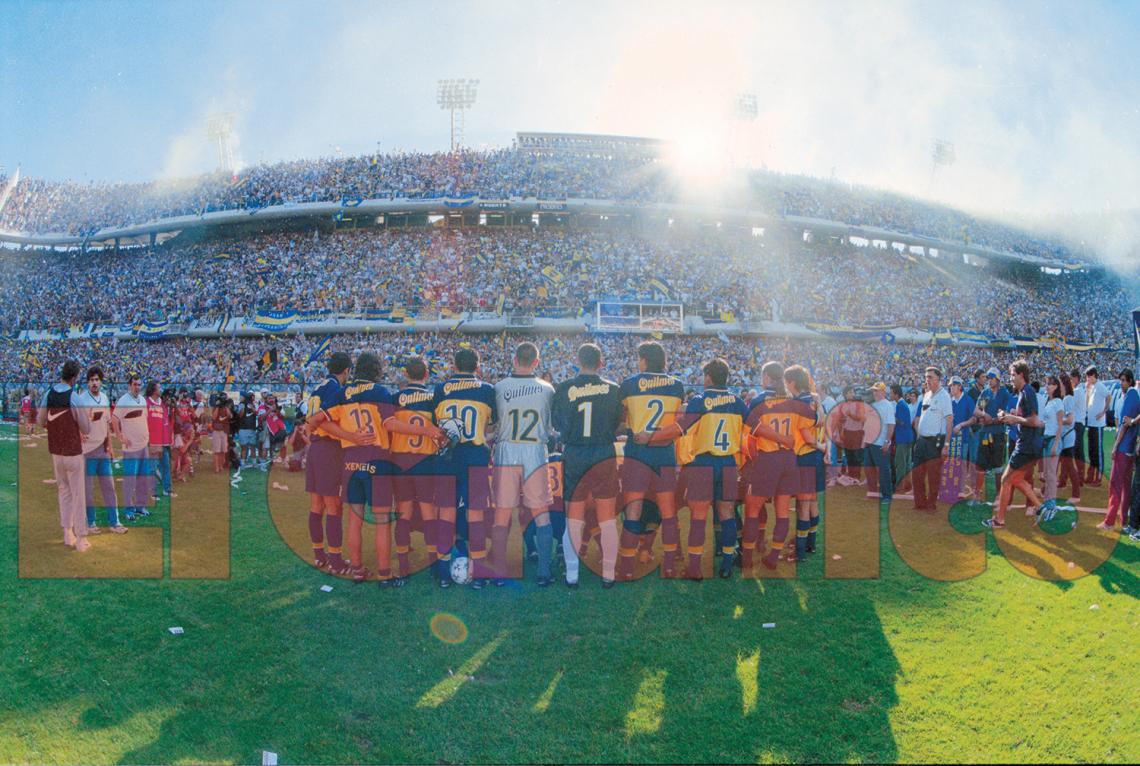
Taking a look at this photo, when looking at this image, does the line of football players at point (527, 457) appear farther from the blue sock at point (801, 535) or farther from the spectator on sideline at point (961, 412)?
the spectator on sideline at point (961, 412)

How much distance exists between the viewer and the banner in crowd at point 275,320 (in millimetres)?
34375

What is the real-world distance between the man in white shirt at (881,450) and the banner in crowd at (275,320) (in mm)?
30598

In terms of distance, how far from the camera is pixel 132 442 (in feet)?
30.6

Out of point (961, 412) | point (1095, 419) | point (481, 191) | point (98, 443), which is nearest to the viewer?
point (98, 443)

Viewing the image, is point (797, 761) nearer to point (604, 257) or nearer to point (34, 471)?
point (34, 471)

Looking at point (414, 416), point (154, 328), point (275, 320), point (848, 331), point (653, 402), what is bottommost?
point (414, 416)

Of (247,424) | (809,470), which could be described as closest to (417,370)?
(809,470)

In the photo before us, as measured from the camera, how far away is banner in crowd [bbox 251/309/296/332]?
34375 mm

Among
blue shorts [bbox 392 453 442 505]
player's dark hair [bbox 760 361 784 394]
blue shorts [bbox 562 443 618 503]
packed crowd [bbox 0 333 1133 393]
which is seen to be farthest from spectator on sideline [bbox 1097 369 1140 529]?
packed crowd [bbox 0 333 1133 393]

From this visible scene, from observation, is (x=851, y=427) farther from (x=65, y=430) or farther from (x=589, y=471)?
(x=65, y=430)

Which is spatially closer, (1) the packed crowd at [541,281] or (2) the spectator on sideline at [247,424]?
(2) the spectator on sideline at [247,424]

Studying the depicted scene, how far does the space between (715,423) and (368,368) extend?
3.44 meters

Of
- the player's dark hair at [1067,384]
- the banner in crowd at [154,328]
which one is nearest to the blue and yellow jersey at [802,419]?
the player's dark hair at [1067,384]

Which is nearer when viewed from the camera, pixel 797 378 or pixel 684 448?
pixel 684 448
